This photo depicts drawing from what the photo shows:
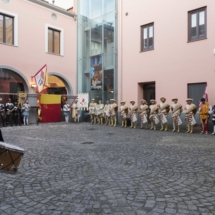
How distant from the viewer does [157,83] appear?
14.7m

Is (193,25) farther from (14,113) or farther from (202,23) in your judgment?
(14,113)

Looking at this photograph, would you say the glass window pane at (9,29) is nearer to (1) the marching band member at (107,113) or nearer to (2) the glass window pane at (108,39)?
(2) the glass window pane at (108,39)

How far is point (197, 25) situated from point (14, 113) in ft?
38.8

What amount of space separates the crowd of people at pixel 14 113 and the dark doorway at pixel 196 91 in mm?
9877

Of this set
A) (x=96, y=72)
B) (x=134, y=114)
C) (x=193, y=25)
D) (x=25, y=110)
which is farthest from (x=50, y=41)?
(x=193, y=25)

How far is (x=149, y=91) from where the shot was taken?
1578 cm

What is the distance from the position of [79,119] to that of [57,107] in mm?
1930

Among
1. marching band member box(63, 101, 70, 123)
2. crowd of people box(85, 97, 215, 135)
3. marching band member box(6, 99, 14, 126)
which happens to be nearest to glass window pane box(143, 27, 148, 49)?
crowd of people box(85, 97, 215, 135)

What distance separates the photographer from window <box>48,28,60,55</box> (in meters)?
18.2

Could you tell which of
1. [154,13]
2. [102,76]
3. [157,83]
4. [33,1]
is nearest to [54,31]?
[33,1]

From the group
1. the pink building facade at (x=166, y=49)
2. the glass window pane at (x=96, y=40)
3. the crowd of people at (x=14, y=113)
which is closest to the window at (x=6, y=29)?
the crowd of people at (x=14, y=113)

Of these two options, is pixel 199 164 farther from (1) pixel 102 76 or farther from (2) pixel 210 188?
(1) pixel 102 76

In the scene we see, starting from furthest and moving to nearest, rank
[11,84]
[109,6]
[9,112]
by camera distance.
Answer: [109,6] → [11,84] → [9,112]

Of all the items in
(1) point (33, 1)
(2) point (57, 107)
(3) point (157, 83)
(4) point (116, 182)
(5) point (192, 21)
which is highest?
(1) point (33, 1)
